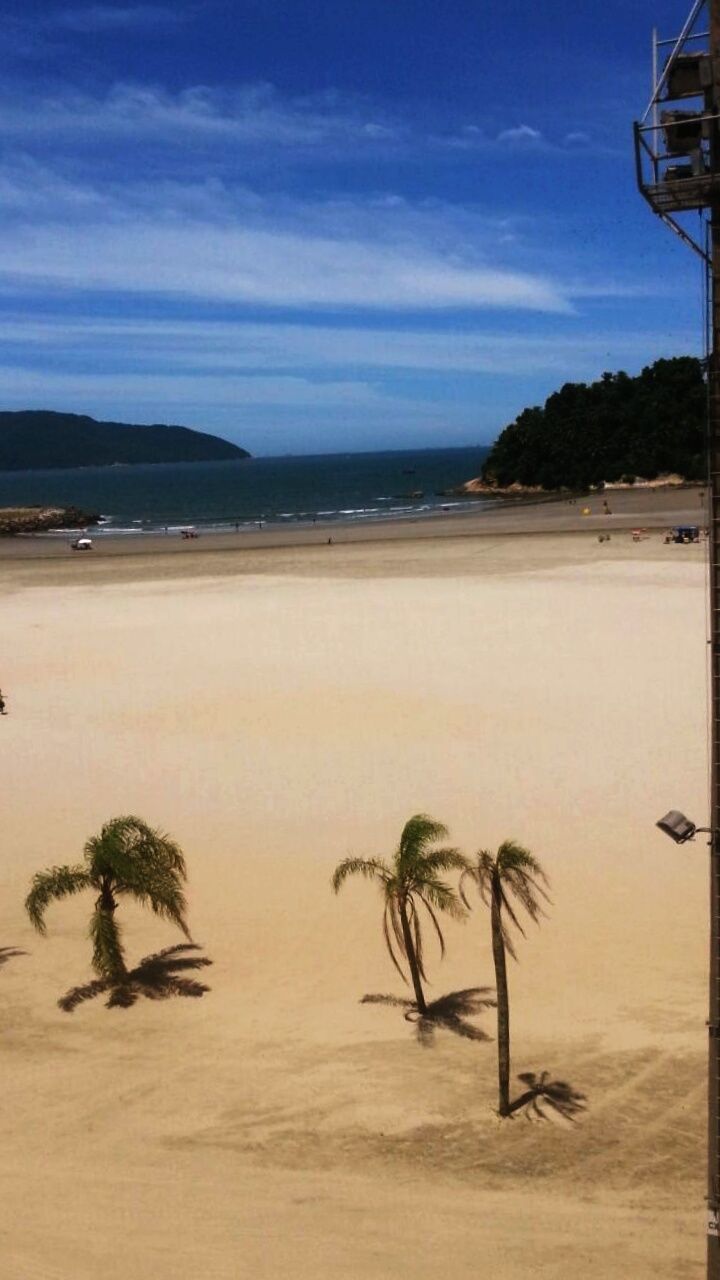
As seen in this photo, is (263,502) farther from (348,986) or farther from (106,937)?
(106,937)

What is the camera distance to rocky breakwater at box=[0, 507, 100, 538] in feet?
333

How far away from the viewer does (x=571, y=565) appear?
183ft

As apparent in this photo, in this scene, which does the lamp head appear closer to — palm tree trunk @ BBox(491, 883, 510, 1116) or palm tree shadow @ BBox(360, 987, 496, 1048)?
palm tree trunk @ BBox(491, 883, 510, 1116)

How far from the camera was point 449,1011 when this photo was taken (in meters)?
13.5

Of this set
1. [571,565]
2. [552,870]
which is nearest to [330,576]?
[571,565]

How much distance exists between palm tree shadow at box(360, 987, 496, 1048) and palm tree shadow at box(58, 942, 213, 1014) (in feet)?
8.24

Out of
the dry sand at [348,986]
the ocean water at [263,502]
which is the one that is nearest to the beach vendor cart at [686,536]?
the dry sand at [348,986]

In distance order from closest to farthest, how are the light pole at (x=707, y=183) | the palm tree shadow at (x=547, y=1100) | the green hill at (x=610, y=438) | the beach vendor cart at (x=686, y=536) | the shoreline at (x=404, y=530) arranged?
1. the light pole at (x=707, y=183)
2. the palm tree shadow at (x=547, y=1100)
3. the beach vendor cart at (x=686, y=536)
4. the shoreline at (x=404, y=530)
5. the green hill at (x=610, y=438)

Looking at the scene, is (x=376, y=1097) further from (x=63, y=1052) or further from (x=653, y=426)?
(x=653, y=426)

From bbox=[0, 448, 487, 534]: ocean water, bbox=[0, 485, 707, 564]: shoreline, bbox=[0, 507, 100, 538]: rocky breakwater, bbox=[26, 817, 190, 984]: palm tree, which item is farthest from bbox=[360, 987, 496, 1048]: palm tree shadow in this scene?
bbox=[0, 507, 100, 538]: rocky breakwater

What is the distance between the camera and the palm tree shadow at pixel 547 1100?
11195 millimetres

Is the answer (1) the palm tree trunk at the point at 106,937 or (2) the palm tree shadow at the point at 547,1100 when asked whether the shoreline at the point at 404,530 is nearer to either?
(1) the palm tree trunk at the point at 106,937

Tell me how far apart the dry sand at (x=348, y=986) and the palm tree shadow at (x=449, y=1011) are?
0.18 meters

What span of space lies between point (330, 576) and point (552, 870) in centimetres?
3941
